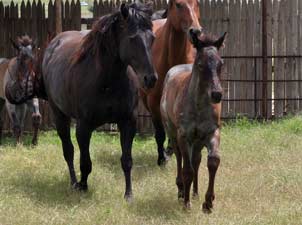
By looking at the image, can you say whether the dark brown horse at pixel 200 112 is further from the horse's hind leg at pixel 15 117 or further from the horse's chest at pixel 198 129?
the horse's hind leg at pixel 15 117

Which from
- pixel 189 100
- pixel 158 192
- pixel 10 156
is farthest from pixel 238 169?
pixel 10 156

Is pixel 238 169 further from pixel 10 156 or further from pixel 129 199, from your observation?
pixel 10 156

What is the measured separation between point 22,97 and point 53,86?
9.17 ft

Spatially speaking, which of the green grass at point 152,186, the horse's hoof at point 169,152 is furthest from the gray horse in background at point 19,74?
the horse's hoof at point 169,152

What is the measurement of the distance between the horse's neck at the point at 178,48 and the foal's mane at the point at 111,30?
66.8 inches

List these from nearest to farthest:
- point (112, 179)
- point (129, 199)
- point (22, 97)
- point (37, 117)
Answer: point (129, 199), point (112, 179), point (22, 97), point (37, 117)

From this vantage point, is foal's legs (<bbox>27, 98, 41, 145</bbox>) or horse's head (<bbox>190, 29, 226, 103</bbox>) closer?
horse's head (<bbox>190, 29, 226, 103</bbox>)

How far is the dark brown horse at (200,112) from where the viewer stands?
20.5 feet

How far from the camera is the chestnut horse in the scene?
8.86 m

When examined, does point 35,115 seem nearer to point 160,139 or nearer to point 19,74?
point 19,74

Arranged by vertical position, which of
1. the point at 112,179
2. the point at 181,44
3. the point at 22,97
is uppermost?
the point at 181,44

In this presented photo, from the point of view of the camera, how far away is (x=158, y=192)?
307 inches

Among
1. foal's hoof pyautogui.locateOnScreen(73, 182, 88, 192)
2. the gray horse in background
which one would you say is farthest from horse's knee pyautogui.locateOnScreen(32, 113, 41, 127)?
foal's hoof pyautogui.locateOnScreen(73, 182, 88, 192)

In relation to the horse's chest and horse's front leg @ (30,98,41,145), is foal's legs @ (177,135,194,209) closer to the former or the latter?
the horse's chest
